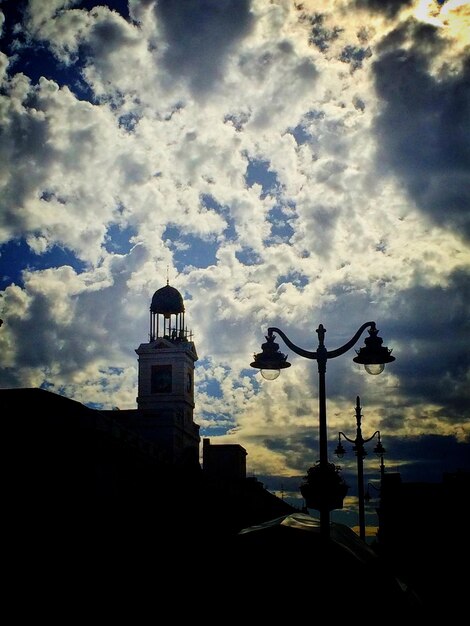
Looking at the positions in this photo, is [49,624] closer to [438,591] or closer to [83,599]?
[83,599]

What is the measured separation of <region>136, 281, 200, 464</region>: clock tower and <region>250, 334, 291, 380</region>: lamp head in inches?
1981

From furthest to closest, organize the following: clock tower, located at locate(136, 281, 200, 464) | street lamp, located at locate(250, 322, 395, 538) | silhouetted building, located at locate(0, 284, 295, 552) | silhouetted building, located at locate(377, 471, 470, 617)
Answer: clock tower, located at locate(136, 281, 200, 464), silhouetted building, located at locate(377, 471, 470, 617), silhouetted building, located at locate(0, 284, 295, 552), street lamp, located at locate(250, 322, 395, 538)

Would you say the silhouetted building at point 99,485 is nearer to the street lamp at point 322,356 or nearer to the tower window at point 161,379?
the street lamp at point 322,356

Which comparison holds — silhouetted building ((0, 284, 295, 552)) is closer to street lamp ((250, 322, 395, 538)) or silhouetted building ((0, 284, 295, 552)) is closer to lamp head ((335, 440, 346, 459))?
lamp head ((335, 440, 346, 459))

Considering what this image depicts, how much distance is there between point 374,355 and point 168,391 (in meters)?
53.9

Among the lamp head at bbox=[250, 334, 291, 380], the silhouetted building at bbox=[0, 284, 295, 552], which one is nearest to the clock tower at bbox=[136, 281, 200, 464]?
the silhouetted building at bbox=[0, 284, 295, 552]

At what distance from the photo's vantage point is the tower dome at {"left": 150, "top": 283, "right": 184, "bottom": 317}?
6600 cm

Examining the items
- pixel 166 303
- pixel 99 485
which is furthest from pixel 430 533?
pixel 166 303

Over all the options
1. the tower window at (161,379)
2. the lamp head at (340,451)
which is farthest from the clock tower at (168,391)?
the lamp head at (340,451)

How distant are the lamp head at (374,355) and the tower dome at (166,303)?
189ft

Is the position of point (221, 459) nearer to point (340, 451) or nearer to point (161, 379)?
point (161, 379)

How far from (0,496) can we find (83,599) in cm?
843

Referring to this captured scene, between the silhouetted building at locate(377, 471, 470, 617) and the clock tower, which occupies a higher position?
the clock tower

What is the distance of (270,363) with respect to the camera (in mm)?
9539
